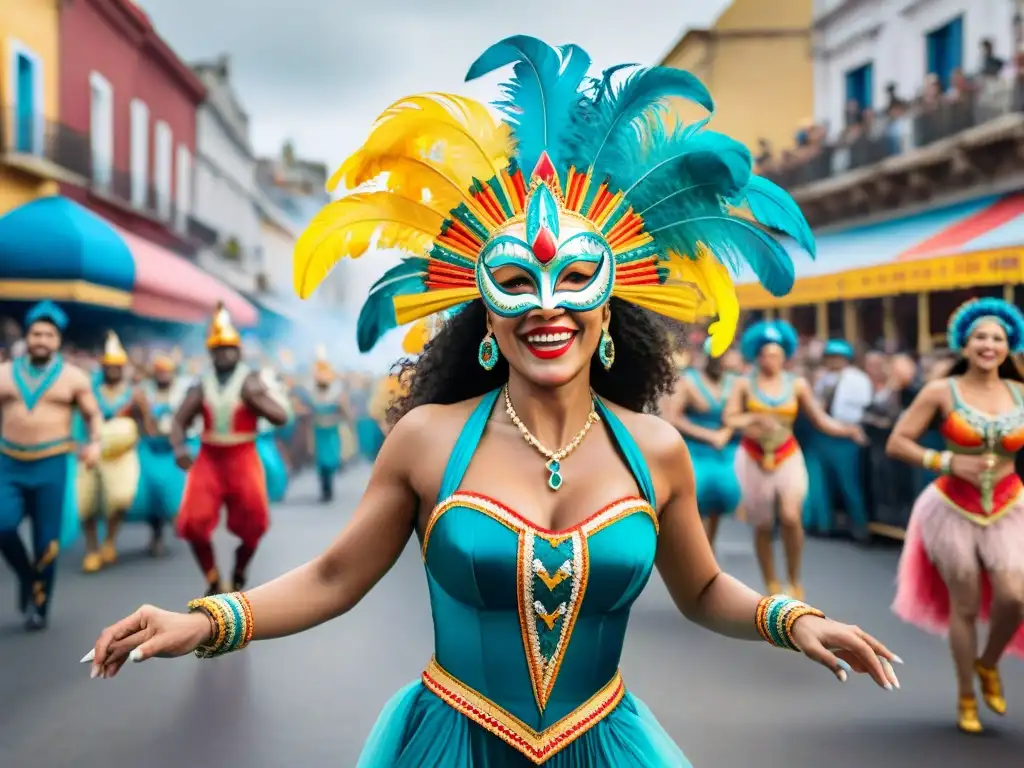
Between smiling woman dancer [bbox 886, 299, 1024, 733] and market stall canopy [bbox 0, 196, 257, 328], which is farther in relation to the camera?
market stall canopy [bbox 0, 196, 257, 328]

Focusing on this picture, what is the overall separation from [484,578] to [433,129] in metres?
1.21

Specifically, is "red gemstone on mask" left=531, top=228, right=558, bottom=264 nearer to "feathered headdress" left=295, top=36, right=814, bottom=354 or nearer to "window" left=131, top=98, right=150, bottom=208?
"feathered headdress" left=295, top=36, right=814, bottom=354

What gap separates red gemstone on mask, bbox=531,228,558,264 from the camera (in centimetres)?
278

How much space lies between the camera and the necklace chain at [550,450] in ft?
9.32

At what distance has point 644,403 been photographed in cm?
328

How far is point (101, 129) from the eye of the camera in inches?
931

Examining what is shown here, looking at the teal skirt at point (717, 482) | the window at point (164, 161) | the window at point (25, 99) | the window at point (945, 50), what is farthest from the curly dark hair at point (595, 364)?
the window at point (164, 161)

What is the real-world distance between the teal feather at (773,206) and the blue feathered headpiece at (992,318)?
314cm

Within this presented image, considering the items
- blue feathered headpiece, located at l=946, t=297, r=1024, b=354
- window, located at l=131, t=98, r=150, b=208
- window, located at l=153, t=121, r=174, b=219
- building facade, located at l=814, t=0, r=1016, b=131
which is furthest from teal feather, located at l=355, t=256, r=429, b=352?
window, located at l=153, t=121, r=174, b=219

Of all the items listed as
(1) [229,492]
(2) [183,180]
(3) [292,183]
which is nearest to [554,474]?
(1) [229,492]

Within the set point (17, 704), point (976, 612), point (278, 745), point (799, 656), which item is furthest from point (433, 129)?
point (799, 656)

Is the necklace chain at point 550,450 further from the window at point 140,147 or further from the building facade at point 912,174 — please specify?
the window at point 140,147

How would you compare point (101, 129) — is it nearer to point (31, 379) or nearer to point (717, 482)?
point (31, 379)

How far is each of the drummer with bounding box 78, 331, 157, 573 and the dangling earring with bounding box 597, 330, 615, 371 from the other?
27.2 feet
